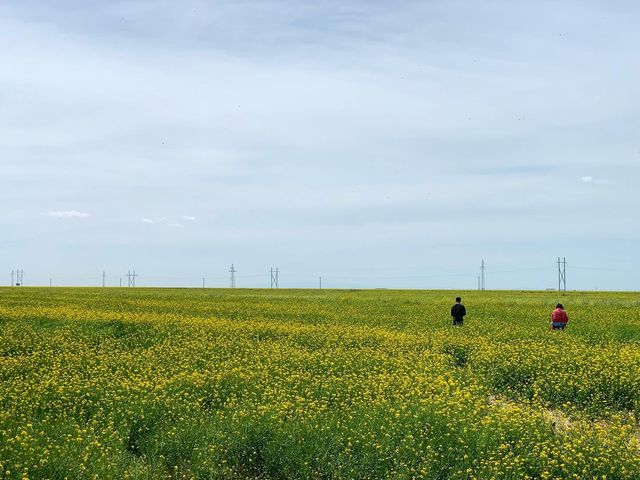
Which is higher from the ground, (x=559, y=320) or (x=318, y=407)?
(x=559, y=320)

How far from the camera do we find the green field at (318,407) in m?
9.95

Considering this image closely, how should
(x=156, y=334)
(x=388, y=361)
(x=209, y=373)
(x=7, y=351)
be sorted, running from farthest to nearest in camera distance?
(x=156, y=334), (x=7, y=351), (x=388, y=361), (x=209, y=373)

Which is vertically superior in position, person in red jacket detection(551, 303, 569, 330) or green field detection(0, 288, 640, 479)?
person in red jacket detection(551, 303, 569, 330)

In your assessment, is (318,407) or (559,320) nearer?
(318,407)

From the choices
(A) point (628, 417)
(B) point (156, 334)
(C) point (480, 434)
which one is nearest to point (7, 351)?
(B) point (156, 334)

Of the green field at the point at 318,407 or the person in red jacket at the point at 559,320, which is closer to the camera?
the green field at the point at 318,407

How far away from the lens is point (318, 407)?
12562 mm

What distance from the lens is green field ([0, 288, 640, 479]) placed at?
9.95 m

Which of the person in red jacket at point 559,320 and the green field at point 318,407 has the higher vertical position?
the person in red jacket at point 559,320

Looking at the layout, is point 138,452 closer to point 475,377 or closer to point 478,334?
point 475,377

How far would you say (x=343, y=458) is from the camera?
33.2 feet

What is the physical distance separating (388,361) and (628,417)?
617 cm

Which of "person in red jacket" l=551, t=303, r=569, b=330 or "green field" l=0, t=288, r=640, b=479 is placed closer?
"green field" l=0, t=288, r=640, b=479

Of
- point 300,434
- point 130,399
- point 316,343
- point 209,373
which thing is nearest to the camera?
point 300,434
